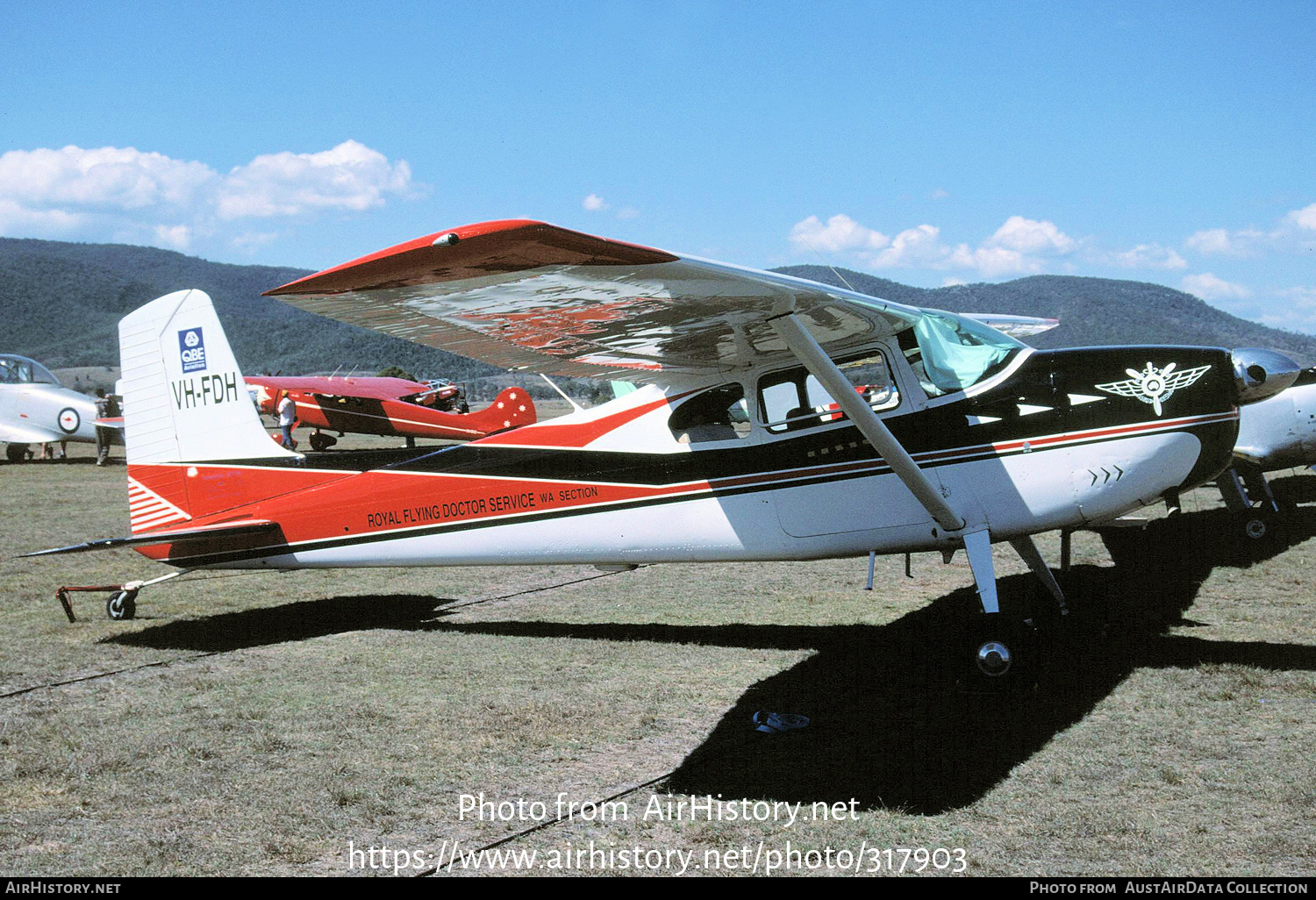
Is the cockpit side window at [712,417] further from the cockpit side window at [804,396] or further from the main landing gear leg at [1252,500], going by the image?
the main landing gear leg at [1252,500]

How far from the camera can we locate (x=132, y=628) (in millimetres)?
Answer: 7090

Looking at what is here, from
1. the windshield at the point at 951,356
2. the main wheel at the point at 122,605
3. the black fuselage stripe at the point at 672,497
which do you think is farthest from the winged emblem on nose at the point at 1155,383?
the main wheel at the point at 122,605

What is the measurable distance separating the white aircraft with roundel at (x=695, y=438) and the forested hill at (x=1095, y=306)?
130m

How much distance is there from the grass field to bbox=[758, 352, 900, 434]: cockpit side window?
61.2 inches

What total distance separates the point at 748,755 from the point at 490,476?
3121 mm

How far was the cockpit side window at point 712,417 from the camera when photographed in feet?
20.0

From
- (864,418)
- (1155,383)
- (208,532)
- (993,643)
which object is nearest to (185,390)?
(208,532)

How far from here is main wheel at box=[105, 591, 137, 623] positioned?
733 cm

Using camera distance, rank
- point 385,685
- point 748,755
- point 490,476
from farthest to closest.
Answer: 1. point 490,476
2. point 385,685
3. point 748,755

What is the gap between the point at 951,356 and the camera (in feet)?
18.4

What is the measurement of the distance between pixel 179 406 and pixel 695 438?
13.2 feet

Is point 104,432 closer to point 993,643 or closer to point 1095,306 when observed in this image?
point 993,643

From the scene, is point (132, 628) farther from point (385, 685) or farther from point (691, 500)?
point (691, 500)

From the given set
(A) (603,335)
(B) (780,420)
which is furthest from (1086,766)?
(A) (603,335)
